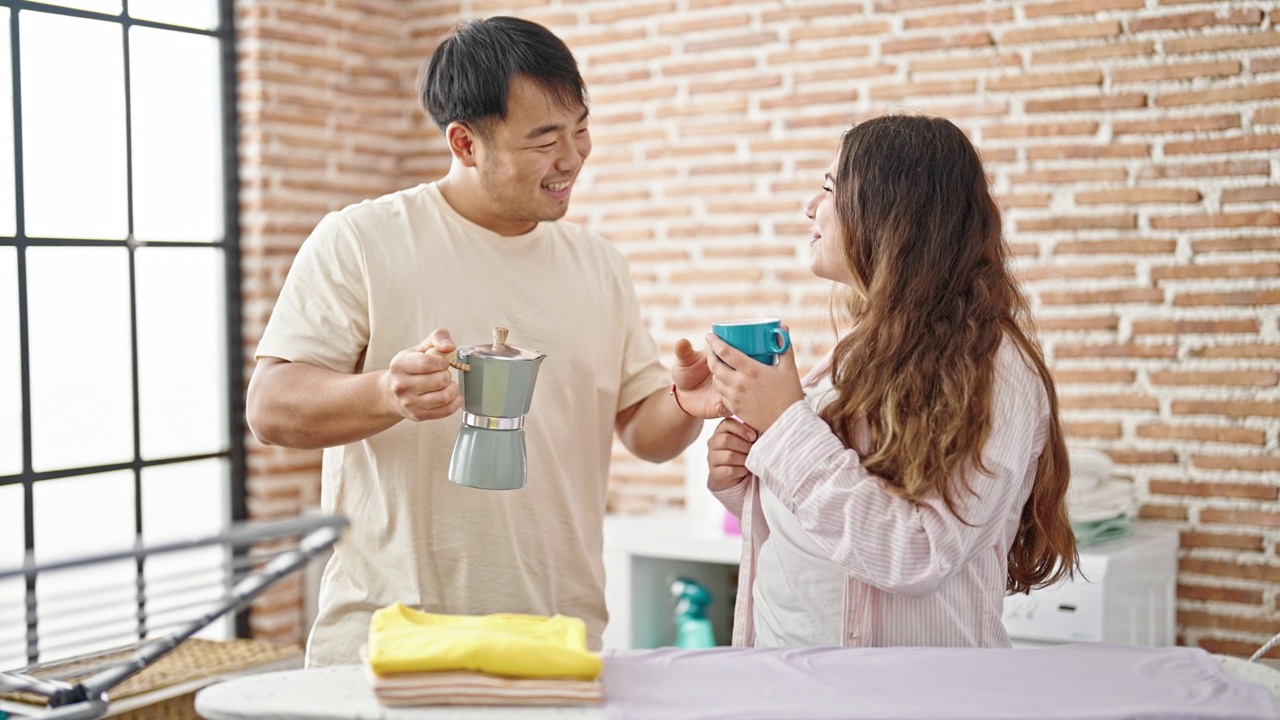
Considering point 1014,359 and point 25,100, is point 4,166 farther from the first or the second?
point 1014,359

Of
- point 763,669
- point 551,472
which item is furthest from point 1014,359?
point 551,472

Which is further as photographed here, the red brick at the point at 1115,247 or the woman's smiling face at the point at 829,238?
the red brick at the point at 1115,247

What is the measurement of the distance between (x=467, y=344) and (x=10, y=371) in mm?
1921

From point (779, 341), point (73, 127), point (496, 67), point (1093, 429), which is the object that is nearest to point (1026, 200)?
point (1093, 429)

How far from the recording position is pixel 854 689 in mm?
1438

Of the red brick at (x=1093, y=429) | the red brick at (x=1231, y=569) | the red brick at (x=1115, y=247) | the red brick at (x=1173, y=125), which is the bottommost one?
the red brick at (x=1231, y=569)

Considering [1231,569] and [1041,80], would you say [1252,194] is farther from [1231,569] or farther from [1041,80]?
[1231,569]

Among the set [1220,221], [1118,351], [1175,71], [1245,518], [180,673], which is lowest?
[180,673]

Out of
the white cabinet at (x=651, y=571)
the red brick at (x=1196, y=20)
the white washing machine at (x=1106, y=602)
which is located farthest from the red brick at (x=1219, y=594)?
the red brick at (x=1196, y=20)

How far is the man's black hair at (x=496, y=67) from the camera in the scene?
2.11m

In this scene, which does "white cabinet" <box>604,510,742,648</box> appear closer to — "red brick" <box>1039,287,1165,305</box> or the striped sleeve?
"red brick" <box>1039,287,1165,305</box>

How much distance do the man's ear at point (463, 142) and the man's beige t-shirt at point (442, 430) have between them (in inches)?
3.3

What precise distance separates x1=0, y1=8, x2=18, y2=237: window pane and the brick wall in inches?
28.6

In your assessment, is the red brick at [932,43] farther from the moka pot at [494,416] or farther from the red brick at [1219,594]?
the moka pot at [494,416]
